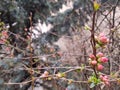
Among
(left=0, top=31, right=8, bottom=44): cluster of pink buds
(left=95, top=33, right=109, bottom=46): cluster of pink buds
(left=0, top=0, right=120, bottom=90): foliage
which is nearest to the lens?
(left=95, top=33, right=109, bottom=46): cluster of pink buds

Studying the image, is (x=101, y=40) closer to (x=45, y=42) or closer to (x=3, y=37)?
(x=3, y=37)

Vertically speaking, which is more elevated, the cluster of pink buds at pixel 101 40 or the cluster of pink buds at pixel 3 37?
the cluster of pink buds at pixel 3 37

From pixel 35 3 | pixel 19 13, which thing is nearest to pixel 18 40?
pixel 19 13

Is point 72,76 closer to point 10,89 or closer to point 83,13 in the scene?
point 10,89

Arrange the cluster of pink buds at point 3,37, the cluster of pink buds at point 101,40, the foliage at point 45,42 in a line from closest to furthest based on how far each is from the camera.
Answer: the cluster of pink buds at point 101,40 → the foliage at point 45,42 → the cluster of pink buds at point 3,37

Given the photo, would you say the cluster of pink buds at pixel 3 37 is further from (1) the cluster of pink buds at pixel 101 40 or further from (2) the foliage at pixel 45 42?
(1) the cluster of pink buds at pixel 101 40

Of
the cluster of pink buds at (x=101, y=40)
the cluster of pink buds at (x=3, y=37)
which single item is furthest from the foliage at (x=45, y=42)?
the cluster of pink buds at (x=101, y=40)

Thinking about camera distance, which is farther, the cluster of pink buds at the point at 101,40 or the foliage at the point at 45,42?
→ the foliage at the point at 45,42

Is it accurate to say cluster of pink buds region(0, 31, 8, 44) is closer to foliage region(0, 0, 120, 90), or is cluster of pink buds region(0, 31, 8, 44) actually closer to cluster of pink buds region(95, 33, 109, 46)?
foliage region(0, 0, 120, 90)

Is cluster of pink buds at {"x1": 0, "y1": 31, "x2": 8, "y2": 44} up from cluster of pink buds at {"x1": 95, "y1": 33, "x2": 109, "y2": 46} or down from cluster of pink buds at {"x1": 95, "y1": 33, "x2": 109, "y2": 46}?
up

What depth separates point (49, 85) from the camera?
8.50 ft

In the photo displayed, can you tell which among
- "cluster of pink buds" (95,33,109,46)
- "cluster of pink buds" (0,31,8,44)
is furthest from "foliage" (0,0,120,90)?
"cluster of pink buds" (95,33,109,46)

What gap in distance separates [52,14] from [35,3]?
501 mm

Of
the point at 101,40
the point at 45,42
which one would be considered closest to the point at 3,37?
the point at 45,42
